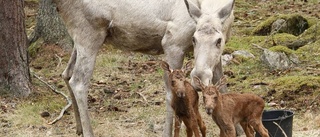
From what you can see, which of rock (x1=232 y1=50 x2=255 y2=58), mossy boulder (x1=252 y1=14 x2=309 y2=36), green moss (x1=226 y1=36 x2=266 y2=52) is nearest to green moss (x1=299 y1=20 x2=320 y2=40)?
mossy boulder (x1=252 y1=14 x2=309 y2=36)

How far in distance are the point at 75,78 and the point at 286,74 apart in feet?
11.8

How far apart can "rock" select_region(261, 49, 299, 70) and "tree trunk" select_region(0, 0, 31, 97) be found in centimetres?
367

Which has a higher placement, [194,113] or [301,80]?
[301,80]

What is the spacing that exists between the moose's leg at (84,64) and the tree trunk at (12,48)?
1.79 meters

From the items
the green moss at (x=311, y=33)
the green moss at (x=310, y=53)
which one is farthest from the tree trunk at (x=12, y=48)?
the green moss at (x=311, y=33)

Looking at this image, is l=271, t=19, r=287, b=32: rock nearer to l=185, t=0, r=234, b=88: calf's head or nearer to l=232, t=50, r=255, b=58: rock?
l=232, t=50, r=255, b=58: rock

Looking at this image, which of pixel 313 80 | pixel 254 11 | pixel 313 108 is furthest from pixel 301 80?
pixel 254 11

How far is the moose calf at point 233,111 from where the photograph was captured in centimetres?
551

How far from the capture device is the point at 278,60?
9.48m

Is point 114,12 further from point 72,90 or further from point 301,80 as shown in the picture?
point 301,80

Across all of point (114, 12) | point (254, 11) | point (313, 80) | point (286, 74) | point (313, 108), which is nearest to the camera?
point (114, 12)

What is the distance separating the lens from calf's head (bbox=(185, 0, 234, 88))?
5.62 meters

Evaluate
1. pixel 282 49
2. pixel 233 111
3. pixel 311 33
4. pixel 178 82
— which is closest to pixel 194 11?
pixel 178 82

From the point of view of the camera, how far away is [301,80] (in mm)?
8266
